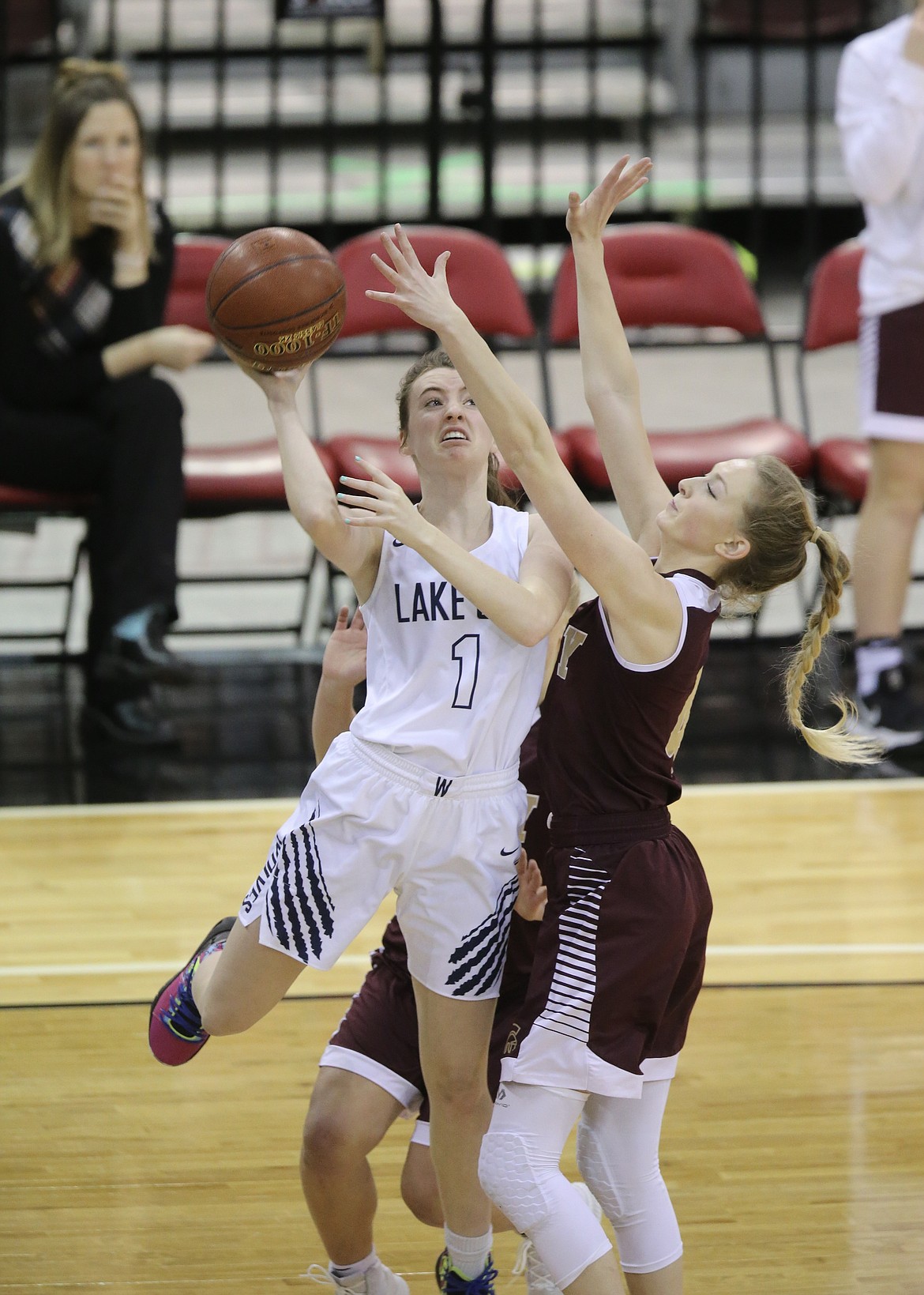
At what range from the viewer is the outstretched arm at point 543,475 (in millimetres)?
2365

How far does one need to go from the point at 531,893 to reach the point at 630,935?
211mm

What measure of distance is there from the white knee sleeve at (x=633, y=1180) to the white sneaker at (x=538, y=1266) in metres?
0.07

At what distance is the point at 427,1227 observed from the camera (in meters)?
2.85

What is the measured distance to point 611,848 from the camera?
7.93 ft

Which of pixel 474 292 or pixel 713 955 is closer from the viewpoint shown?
pixel 713 955

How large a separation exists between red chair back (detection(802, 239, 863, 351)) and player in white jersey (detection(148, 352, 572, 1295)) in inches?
148

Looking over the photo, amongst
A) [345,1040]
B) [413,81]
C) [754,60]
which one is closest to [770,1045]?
[345,1040]

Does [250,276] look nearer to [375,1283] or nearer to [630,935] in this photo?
[630,935]

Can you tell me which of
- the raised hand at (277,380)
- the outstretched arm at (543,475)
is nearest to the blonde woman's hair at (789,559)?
the outstretched arm at (543,475)

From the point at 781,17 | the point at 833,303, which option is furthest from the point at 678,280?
the point at 781,17

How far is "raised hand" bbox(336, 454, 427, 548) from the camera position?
2363mm

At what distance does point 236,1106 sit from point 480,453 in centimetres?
131

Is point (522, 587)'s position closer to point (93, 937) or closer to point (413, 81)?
point (93, 937)

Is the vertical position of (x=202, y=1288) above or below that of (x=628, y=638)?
below
